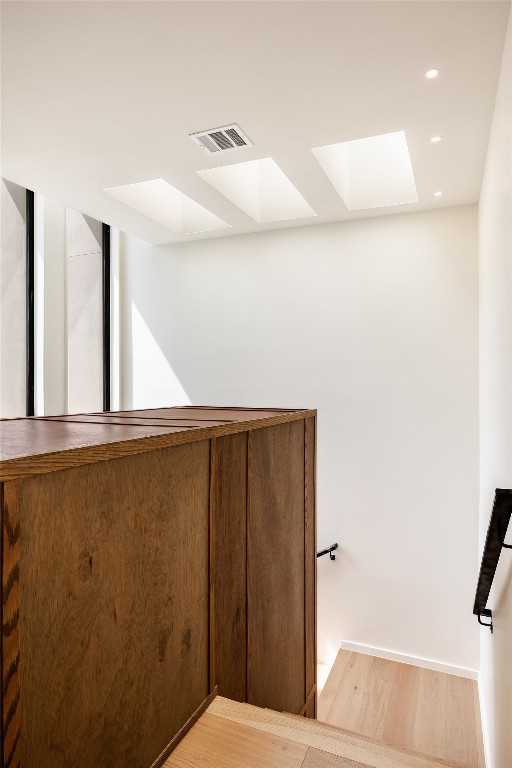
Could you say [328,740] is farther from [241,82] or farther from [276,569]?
[241,82]

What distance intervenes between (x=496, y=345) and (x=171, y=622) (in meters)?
2.01

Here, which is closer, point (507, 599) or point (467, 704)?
point (507, 599)

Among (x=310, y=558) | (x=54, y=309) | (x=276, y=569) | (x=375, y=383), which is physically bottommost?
(x=310, y=558)

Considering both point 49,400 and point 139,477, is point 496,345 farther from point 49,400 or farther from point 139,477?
point 49,400

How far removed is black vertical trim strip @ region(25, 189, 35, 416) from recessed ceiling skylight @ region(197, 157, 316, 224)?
6.01ft

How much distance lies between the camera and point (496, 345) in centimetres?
241

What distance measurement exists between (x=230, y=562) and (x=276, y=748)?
1.83ft

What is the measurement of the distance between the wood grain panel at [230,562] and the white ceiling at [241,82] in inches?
63.0

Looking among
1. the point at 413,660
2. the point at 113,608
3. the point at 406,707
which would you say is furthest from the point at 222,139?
the point at 413,660

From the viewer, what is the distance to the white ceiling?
183 centimetres

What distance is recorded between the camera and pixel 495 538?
74.7 inches

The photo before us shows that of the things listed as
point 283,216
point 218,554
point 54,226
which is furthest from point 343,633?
point 54,226

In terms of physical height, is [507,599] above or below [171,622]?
below

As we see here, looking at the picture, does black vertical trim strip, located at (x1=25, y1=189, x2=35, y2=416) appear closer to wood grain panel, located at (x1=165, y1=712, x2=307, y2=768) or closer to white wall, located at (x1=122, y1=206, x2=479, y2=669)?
white wall, located at (x1=122, y1=206, x2=479, y2=669)
